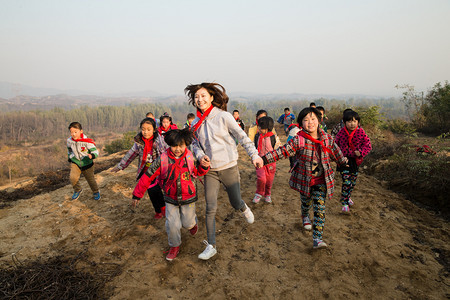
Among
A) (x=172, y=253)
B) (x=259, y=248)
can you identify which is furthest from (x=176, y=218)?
(x=259, y=248)

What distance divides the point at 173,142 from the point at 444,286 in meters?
3.69

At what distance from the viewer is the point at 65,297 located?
97.2 inches

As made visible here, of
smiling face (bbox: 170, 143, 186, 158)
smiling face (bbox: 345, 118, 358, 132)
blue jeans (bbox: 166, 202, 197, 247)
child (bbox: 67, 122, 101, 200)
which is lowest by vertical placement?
blue jeans (bbox: 166, 202, 197, 247)

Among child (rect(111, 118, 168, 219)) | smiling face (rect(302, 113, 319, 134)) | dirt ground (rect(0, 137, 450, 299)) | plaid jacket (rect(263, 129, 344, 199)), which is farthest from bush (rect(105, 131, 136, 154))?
smiling face (rect(302, 113, 319, 134))

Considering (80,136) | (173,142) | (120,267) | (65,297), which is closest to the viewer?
(65,297)

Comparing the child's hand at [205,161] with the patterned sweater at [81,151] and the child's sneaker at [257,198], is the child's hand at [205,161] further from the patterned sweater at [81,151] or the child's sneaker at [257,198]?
the patterned sweater at [81,151]

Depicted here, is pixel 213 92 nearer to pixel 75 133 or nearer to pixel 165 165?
pixel 165 165

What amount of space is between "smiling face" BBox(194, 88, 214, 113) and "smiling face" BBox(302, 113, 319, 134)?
4.40 feet

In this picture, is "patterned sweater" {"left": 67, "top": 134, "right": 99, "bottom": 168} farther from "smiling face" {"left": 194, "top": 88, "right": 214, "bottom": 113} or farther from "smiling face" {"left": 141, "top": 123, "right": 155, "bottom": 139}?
"smiling face" {"left": 194, "top": 88, "right": 214, "bottom": 113}

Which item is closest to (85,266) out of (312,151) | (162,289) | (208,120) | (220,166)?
(162,289)

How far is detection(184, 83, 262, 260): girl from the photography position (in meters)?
2.91

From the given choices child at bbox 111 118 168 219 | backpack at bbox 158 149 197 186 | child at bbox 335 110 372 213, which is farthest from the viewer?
child at bbox 335 110 372 213

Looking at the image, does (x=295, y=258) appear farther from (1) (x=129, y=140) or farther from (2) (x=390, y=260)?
(1) (x=129, y=140)

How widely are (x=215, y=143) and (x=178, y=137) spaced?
484 millimetres
